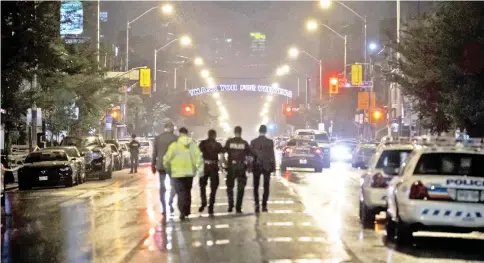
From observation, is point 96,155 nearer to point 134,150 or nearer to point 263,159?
point 134,150

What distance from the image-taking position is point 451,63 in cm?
3034

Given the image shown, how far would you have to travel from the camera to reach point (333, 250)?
516 inches

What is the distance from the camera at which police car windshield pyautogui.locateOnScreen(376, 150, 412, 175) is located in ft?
57.1

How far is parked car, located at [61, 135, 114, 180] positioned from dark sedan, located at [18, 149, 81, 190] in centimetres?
428

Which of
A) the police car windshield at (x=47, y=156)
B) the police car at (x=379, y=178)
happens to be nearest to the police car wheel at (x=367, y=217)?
the police car at (x=379, y=178)

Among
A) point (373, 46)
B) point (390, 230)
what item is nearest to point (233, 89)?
point (373, 46)

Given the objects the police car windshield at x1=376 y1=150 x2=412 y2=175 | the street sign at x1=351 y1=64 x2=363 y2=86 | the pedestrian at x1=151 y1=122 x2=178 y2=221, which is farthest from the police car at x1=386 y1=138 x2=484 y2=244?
the street sign at x1=351 y1=64 x2=363 y2=86

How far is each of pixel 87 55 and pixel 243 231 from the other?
28.7m

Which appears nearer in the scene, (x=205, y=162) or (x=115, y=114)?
(x=205, y=162)

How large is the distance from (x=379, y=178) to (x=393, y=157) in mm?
1034

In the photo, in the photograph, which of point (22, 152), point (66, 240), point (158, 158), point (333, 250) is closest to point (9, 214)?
point (158, 158)

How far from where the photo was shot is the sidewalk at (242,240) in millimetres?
12359

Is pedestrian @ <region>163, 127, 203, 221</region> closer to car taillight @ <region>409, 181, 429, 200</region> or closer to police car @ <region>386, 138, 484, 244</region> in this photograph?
police car @ <region>386, 138, 484, 244</region>

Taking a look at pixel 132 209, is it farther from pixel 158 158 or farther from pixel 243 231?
pixel 243 231
